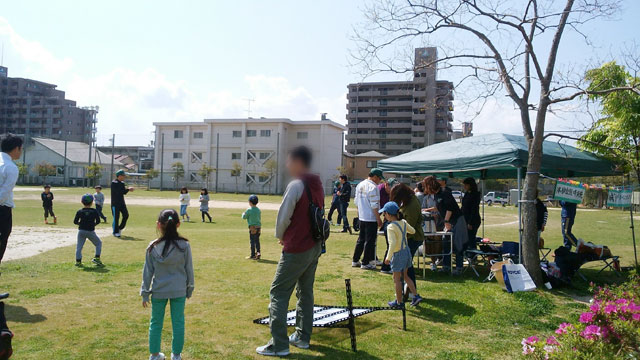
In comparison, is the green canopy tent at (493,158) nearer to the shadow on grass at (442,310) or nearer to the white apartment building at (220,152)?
the shadow on grass at (442,310)

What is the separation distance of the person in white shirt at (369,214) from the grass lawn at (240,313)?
0.49 metres

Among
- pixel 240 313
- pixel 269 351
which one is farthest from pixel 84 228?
pixel 269 351

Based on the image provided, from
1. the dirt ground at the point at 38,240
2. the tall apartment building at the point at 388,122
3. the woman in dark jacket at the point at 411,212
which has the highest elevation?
the tall apartment building at the point at 388,122

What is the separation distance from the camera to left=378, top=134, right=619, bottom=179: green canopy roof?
829cm

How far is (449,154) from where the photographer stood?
9.53 metres

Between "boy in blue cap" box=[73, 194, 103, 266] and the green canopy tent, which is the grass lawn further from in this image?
the green canopy tent

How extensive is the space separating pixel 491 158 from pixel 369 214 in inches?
102

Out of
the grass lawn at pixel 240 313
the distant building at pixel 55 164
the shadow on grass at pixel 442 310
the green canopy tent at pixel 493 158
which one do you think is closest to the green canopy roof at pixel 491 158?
the green canopy tent at pixel 493 158

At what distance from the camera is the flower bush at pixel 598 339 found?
10.6 feet

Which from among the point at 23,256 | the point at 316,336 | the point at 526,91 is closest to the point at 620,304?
the point at 316,336

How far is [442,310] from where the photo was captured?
6348 millimetres

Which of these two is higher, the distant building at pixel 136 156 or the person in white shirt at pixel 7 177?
the distant building at pixel 136 156

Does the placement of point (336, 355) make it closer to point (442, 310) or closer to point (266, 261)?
point (442, 310)

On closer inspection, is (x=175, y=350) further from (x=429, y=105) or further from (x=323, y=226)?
(x=429, y=105)
